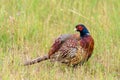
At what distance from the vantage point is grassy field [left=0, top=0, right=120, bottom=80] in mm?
6133

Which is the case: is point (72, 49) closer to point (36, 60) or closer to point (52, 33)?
point (36, 60)

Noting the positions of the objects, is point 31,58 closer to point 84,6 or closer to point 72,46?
point 72,46

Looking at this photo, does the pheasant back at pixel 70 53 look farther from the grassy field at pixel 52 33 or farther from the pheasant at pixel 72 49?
the grassy field at pixel 52 33

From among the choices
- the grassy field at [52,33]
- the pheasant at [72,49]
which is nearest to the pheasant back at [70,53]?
the pheasant at [72,49]

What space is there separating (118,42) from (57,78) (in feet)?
4.57

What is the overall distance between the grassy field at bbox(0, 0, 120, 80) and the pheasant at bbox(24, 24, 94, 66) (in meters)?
0.09

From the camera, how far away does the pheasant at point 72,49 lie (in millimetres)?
6531

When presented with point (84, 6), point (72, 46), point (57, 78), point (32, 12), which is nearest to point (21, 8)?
point (32, 12)

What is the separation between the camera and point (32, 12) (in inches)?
298

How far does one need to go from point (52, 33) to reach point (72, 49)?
2.54ft

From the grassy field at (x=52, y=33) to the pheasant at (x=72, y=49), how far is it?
0.09 meters

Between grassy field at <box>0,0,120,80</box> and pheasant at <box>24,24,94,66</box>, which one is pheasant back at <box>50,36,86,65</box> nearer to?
pheasant at <box>24,24,94,66</box>

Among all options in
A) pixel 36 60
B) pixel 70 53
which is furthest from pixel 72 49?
pixel 36 60

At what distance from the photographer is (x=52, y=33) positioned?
727cm
